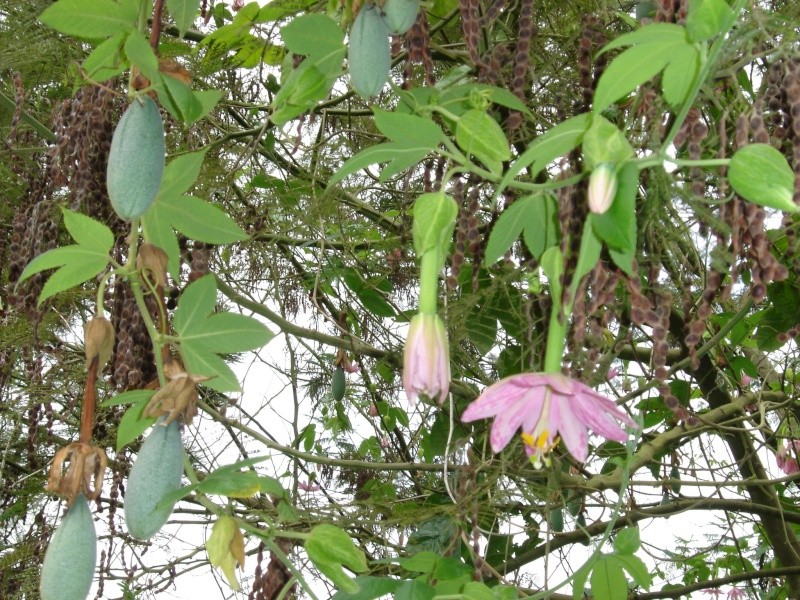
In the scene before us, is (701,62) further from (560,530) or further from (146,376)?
(560,530)

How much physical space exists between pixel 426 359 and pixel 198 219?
0.73ft

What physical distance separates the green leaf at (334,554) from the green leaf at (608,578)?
286 millimetres

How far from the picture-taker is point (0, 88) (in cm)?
132

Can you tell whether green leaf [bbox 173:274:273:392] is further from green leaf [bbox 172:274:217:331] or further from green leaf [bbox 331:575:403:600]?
green leaf [bbox 331:575:403:600]

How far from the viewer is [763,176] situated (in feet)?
1.10

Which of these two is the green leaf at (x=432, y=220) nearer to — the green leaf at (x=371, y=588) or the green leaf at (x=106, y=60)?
the green leaf at (x=106, y=60)

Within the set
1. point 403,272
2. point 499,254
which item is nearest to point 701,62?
point 499,254

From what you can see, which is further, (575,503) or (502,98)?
(575,503)

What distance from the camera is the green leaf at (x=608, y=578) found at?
72 centimetres

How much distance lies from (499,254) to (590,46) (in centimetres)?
30

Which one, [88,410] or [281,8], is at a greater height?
[281,8]

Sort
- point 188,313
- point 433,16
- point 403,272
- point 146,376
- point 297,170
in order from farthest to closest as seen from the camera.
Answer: point 403,272, point 297,170, point 433,16, point 146,376, point 188,313

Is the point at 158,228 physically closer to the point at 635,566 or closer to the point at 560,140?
the point at 560,140

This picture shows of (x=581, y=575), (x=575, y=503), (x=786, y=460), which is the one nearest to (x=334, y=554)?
(x=581, y=575)
